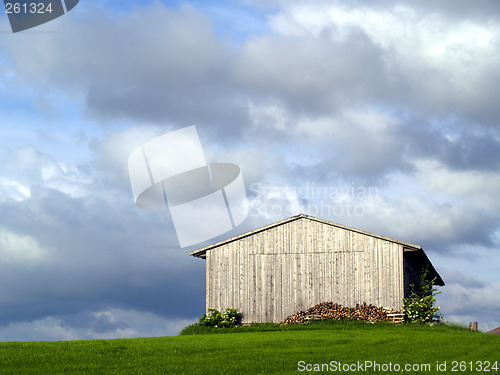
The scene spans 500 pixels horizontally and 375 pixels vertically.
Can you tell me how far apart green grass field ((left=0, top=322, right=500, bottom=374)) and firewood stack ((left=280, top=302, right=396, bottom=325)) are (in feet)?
22.3

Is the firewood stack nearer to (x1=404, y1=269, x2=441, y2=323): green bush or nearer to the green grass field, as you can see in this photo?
(x1=404, y1=269, x2=441, y2=323): green bush

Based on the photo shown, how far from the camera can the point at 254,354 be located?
21.0 m

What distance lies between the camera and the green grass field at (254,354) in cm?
1858

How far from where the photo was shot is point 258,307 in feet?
117

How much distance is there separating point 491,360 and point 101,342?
48.8ft

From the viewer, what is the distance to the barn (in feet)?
114

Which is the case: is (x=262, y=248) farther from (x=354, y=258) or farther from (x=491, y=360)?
(x=491, y=360)

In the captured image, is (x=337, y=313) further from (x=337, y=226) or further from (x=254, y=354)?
(x=254, y=354)

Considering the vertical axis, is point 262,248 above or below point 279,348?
above

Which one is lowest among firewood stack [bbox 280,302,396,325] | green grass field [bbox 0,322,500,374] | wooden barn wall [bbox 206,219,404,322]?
green grass field [bbox 0,322,500,374]

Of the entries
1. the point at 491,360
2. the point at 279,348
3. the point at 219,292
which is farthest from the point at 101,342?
the point at 491,360

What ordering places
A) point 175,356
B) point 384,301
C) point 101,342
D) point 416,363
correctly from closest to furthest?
point 416,363
point 175,356
point 101,342
point 384,301

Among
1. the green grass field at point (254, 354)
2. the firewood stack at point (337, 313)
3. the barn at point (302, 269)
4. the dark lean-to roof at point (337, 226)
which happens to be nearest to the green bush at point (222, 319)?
the barn at point (302, 269)

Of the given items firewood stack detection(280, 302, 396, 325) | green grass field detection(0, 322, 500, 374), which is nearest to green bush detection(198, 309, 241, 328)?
firewood stack detection(280, 302, 396, 325)
